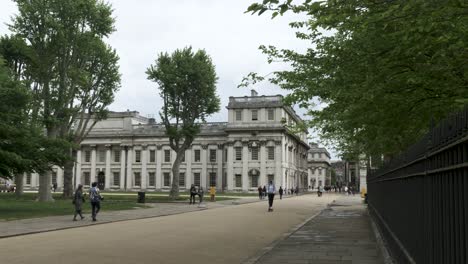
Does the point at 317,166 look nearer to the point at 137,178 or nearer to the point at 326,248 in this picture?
the point at 137,178

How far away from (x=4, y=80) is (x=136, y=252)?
76.4 ft

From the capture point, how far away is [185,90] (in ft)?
164

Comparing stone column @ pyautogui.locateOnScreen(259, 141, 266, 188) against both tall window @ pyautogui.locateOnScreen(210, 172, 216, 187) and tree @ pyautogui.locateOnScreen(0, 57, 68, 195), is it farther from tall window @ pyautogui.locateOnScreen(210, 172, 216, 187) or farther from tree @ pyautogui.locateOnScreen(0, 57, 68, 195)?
tree @ pyautogui.locateOnScreen(0, 57, 68, 195)

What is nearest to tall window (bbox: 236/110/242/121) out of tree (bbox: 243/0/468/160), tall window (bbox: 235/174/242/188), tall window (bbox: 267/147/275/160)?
tall window (bbox: 267/147/275/160)

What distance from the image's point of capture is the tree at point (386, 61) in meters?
6.71

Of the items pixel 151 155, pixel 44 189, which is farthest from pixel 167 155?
pixel 44 189

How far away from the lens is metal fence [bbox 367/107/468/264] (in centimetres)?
371

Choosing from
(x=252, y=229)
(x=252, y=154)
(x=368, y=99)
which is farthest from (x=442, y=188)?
(x=252, y=154)

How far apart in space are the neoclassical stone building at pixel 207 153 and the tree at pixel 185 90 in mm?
33511

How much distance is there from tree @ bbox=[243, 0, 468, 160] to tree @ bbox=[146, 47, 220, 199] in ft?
122

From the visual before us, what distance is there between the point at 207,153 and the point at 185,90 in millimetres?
46315

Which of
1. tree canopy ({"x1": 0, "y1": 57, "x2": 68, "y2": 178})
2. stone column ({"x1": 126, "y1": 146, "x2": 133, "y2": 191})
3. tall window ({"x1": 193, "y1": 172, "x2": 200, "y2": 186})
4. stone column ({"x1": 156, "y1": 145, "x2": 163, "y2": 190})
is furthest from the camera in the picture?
stone column ({"x1": 126, "y1": 146, "x2": 133, "y2": 191})

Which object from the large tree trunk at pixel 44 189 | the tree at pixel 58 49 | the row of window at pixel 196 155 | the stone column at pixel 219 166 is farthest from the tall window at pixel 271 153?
the large tree trunk at pixel 44 189

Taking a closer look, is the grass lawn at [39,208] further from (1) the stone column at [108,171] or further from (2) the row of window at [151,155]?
(1) the stone column at [108,171]
